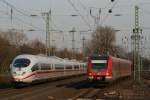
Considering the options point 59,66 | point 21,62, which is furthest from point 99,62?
point 59,66

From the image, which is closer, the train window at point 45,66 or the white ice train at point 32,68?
the white ice train at point 32,68

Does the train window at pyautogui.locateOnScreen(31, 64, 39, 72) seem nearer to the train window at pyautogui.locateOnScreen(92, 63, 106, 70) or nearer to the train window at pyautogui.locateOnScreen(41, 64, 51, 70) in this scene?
the train window at pyautogui.locateOnScreen(41, 64, 51, 70)

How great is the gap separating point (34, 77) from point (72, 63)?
87.6 ft

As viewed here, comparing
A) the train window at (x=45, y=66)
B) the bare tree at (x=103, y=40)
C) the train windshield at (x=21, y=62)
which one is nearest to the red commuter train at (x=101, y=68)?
the train windshield at (x=21, y=62)

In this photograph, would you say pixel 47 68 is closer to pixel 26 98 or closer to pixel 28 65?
pixel 28 65

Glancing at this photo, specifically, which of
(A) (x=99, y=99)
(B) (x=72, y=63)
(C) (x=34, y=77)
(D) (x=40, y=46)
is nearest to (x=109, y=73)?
(C) (x=34, y=77)

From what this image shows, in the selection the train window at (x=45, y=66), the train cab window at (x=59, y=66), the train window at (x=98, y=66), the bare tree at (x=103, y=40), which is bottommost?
the train cab window at (x=59, y=66)

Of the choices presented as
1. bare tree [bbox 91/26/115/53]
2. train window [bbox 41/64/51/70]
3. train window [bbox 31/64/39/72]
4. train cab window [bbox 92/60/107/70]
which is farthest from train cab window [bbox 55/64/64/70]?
bare tree [bbox 91/26/115/53]

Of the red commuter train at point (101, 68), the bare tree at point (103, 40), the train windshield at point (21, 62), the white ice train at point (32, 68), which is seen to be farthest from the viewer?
the bare tree at point (103, 40)

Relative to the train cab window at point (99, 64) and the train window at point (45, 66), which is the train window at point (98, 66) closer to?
the train cab window at point (99, 64)

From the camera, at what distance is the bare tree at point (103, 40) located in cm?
8788

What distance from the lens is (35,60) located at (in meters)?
37.7

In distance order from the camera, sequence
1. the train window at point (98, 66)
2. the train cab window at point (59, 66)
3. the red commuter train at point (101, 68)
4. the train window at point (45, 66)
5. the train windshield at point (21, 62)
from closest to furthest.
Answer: the red commuter train at point (101, 68)
the train window at point (98, 66)
the train windshield at point (21, 62)
the train window at point (45, 66)
the train cab window at point (59, 66)

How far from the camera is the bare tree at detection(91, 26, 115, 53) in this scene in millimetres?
87875
